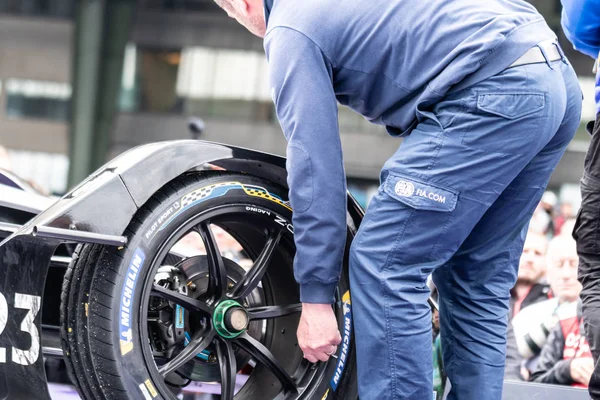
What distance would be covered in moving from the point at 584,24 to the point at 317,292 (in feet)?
3.63

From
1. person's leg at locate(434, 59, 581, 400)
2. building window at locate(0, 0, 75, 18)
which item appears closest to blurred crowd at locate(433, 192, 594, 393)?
person's leg at locate(434, 59, 581, 400)

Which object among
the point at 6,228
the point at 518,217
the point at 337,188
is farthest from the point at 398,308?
the point at 6,228

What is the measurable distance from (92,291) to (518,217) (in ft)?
4.02

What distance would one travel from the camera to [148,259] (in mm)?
1968

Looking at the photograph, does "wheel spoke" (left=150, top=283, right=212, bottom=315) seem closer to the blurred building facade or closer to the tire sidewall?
the tire sidewall

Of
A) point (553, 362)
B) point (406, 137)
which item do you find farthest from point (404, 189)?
point (553, 362)

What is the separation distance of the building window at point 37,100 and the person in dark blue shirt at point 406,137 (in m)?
28.3

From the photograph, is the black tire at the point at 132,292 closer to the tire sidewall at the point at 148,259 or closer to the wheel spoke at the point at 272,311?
the tire sidewall at the point at 148,259

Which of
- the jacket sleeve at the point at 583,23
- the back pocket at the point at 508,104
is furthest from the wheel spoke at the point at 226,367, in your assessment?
the jacket sleeve at the point at 583,23

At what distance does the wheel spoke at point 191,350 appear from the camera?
2066mm

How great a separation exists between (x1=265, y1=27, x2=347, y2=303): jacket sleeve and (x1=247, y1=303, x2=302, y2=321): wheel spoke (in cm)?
23

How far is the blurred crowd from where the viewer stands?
3.98m

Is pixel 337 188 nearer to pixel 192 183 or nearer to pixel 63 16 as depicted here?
pixel 192 183

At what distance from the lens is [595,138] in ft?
7.04
